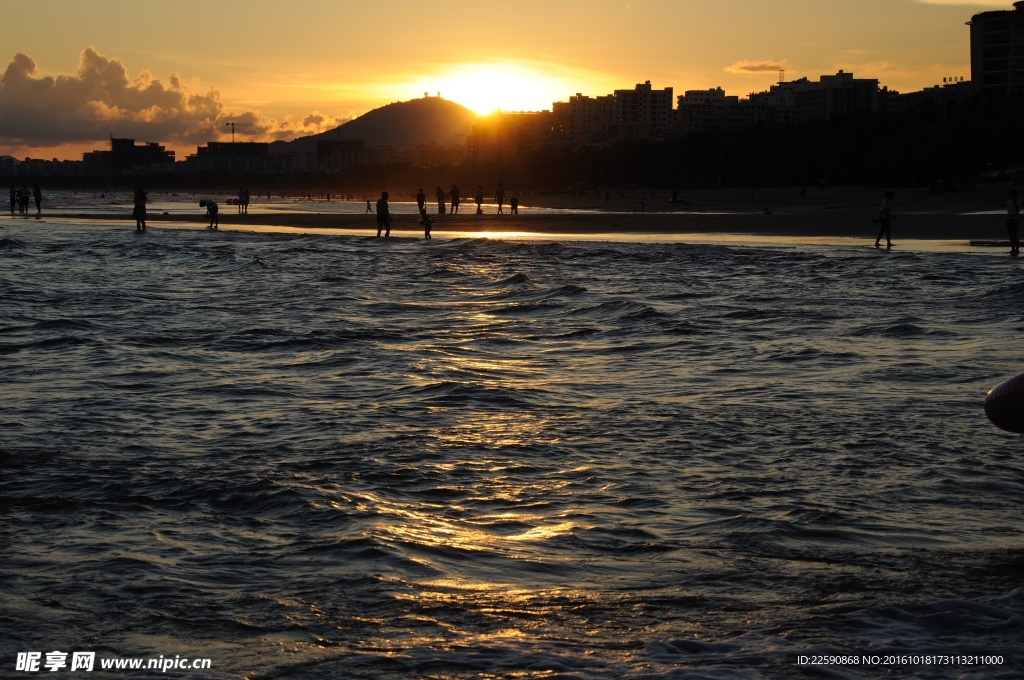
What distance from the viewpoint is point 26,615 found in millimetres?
4910

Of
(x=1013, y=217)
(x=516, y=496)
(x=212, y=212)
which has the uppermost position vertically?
(x=212, y=212)

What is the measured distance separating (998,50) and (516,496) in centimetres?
14122

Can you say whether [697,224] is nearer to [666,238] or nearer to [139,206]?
[666,238]

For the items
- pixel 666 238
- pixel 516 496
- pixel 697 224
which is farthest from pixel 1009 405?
pixel 697 224

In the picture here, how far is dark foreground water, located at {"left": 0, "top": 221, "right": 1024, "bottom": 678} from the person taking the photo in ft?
15.5

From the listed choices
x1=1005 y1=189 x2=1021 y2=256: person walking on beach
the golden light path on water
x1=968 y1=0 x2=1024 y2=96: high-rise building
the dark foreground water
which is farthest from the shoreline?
x1=968 y1=0 x2=1024 y2=96: high-rise building

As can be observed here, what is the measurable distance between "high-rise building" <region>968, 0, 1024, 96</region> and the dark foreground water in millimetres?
127939

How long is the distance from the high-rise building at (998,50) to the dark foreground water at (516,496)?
128m

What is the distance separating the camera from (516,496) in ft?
22.7

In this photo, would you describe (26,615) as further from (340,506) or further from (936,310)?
(936,310)

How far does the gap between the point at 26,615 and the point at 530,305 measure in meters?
14.0

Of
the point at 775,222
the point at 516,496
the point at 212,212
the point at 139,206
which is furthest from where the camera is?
the point at 212,212

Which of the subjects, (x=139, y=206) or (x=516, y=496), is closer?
(x=516, y=496)

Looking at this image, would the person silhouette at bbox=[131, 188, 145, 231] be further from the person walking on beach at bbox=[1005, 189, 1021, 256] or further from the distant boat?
the distant boat
